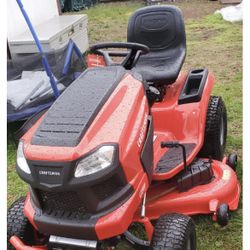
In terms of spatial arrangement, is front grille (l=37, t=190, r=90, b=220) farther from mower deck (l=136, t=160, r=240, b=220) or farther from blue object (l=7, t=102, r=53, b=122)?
blue object (l=7, t=102, r=53, b=122)

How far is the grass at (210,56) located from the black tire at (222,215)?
0.15 meters

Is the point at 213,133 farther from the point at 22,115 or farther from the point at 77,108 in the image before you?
the point at 22,115

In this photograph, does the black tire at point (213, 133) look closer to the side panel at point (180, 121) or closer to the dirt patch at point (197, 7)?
the side panel at point (180, 121)

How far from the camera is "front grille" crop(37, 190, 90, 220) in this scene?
1762mm

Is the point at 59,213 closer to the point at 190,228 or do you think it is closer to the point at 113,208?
the point at 113,208

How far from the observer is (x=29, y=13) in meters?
5.91

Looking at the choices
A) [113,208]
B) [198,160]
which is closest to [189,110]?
[198,160]

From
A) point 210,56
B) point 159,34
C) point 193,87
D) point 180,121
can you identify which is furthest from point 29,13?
point 180,121

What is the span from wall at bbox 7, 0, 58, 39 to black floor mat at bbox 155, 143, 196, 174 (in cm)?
333

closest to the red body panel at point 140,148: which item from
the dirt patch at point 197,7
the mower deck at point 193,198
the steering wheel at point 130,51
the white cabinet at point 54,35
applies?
the mower deck at point 193,198

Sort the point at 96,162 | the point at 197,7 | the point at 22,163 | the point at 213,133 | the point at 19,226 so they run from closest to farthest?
1. the point at 96,162
2. the point at 22,163
3. the point at 19,226
4. the point at 213,133
5. the point at 197,7

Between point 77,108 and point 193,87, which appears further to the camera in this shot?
point 193,87

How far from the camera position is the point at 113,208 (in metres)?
1.78

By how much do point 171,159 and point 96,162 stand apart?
0.84 m
